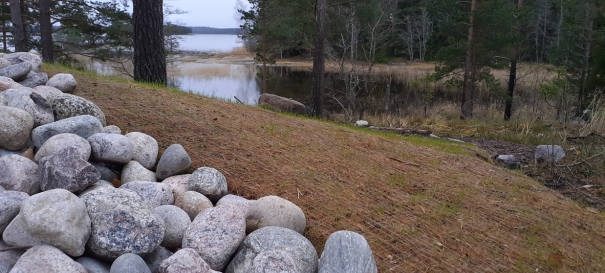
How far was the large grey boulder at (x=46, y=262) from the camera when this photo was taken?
257 cm

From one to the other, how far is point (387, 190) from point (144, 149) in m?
2.19

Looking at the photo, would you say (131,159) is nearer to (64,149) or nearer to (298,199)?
(64,149)

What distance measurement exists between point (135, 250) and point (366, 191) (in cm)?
211

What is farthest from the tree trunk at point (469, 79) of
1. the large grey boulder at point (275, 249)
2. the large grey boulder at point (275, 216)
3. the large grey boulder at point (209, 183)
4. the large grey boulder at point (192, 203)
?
the large grey boulder at point (275, 249)

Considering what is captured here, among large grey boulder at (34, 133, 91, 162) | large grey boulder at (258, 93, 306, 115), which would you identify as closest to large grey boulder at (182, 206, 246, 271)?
large grey boulder at (34, 133, 91, 162)

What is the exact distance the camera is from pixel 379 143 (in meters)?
5.91

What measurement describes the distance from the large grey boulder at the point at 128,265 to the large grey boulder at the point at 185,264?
12 cm

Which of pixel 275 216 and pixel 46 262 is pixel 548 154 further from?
pixel 46 262

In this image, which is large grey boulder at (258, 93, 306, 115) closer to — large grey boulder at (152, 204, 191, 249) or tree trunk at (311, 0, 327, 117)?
tree trunk at (311, 0, 327, 117)

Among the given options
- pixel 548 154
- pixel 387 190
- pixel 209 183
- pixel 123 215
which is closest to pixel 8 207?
pixel 123 215

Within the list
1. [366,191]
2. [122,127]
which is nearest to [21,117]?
[122,127]

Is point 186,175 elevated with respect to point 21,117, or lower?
lower

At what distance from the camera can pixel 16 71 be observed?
17.8 feet

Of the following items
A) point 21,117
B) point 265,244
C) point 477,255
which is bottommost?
point 477,255
